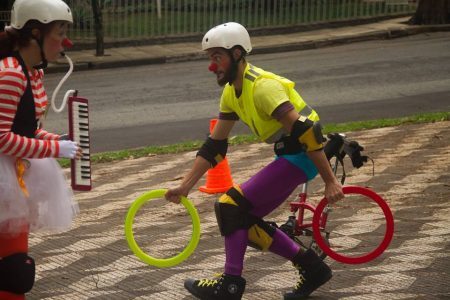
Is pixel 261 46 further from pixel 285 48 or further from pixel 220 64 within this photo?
pixel 220 64

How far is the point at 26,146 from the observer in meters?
5.21

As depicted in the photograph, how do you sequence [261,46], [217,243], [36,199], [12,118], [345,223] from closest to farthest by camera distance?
[12,118] → [36,199] → [217,243] → [345,223] → [261,46]

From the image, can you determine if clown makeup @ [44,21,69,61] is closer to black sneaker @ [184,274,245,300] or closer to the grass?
black sneaker @ [184,274,245,300]

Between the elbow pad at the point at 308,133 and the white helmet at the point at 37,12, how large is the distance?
135 cm

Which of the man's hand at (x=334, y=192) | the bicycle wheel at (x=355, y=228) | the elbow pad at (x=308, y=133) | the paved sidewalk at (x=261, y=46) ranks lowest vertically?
the paved sidewalk at (x=261, y=46)

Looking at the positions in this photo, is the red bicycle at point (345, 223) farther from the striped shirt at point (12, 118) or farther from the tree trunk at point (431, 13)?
the tree trunk at point (431, 13)

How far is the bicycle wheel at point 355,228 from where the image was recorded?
19.6ft

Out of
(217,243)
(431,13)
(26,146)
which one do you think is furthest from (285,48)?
(26,146)

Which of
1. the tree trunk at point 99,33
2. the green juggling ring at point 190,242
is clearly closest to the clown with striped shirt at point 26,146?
the green juggling ring at point 190,242

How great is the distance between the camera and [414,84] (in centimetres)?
1627

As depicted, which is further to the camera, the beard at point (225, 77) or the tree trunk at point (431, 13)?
→ the tree trunk at point (431, 13)

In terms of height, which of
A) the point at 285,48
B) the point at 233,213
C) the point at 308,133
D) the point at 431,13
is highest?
the point at 308,133

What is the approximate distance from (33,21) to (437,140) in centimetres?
658

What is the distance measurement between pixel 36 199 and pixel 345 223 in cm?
295
